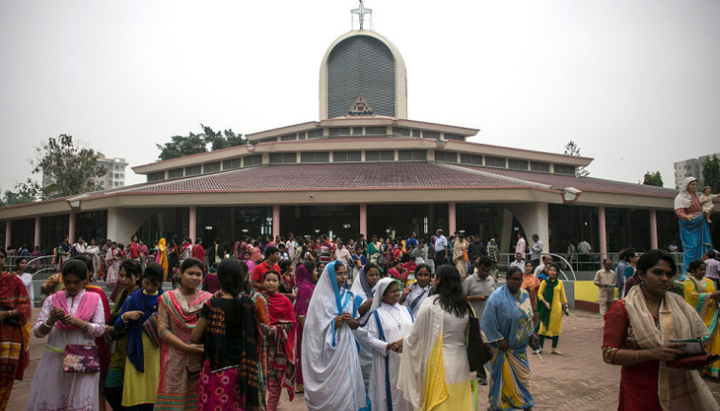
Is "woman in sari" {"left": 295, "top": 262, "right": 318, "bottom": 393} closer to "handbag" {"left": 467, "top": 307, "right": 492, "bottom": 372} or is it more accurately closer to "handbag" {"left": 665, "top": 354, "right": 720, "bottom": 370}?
"handbag" {"left": 467, "top": 307, "right": 492, "bottom": 372}

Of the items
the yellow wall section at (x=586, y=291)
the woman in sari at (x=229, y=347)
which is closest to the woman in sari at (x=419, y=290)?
the woman in sari at (x=229, y=347)

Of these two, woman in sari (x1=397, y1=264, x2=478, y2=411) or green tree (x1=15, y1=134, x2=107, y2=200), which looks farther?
green tree (x1=15, y1=134, x2=107, y2=200)

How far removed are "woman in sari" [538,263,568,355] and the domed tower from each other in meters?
23.3

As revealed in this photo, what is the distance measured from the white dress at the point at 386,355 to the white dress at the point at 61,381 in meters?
2.38

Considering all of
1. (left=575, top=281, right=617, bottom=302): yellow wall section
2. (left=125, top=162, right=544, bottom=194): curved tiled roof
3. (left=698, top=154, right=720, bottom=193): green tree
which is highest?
(left=698, top=154, right=720, bottom=193): green tree

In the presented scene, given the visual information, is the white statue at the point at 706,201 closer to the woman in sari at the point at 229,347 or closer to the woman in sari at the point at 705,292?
the woman in sari at the point at 705,292

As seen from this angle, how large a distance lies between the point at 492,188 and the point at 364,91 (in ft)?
48.7

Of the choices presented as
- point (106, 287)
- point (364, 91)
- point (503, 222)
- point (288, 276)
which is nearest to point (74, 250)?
point (106, 287)

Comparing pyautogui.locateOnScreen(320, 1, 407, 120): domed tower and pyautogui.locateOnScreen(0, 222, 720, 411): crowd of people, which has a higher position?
pyautogui.locateOnScreen(320, 1, 407, 120): domed tower

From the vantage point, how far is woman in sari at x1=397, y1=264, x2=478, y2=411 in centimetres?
400

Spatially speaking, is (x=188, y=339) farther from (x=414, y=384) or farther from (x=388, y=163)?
(x=388, y=163)

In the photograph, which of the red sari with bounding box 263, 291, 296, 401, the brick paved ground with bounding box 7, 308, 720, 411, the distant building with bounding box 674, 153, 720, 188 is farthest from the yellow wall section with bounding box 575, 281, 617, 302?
the distant building with bounding box 674, 153, 720, 188

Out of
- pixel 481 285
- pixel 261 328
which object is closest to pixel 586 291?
pixel 481 285

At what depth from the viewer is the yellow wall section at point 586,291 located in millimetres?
13692
